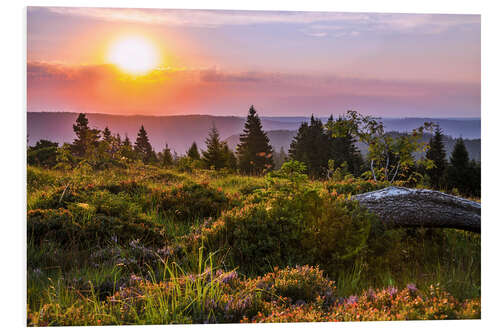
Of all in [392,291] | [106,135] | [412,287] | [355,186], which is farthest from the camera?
[355,186]

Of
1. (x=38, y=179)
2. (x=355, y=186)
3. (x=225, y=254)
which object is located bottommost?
(x=225, y=254)

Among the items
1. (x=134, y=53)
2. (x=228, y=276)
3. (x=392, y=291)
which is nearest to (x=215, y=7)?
(x=134, y=53)

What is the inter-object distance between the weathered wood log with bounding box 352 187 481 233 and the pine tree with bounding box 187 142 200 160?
2.35 m

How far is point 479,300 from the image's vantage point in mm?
5582

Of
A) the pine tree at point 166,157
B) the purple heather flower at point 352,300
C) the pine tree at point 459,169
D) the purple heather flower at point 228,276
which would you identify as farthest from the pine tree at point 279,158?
the pine tree at point 459,169

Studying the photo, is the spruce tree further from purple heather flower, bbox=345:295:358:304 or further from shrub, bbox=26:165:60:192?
shrub, bbox=26:165:60:192

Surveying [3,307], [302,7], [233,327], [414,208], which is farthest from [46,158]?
[414,208]

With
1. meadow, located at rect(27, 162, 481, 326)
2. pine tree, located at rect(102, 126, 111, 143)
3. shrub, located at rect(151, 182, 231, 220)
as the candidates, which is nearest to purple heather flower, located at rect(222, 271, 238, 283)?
meadow, located at rect(27, 162, 481, 326)

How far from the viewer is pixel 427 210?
19.6 feet

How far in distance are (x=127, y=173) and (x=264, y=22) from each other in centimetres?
286

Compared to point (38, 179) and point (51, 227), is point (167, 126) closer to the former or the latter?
point (38, 179)

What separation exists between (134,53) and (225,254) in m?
2.86

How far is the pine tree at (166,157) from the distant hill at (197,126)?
70mm
